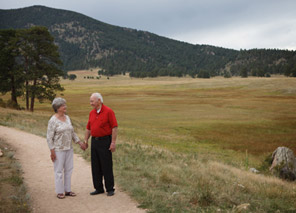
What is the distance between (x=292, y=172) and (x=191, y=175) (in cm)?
790

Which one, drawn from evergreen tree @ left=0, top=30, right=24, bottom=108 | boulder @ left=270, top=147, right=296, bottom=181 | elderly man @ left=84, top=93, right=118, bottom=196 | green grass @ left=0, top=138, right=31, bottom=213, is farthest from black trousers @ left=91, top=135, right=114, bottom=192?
evergreen tree @ left=0, top=30, right=24, bottom=108

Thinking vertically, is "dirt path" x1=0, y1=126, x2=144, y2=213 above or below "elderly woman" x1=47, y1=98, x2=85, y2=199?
below

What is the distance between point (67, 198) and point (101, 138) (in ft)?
5.78

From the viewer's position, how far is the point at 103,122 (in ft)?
22.6

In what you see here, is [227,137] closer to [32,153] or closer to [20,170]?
[32,153]

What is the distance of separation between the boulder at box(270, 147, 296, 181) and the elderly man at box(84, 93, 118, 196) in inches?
424

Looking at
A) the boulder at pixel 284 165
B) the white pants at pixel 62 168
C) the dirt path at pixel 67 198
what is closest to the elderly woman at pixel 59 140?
the white pants at pixel 62 168

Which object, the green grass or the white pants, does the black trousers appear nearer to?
the white pants

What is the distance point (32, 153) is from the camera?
12.5 meters

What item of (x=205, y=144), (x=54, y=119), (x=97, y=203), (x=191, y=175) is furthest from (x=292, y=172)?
(x=54, y=119)

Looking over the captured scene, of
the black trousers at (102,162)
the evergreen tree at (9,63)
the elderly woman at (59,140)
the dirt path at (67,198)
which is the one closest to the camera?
the dirt path at (67,198)

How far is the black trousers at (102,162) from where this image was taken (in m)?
7.05

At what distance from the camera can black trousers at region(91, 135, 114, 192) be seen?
705 centimetres

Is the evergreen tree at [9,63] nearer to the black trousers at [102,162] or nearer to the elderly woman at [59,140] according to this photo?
the elderly woman at [59,140]
